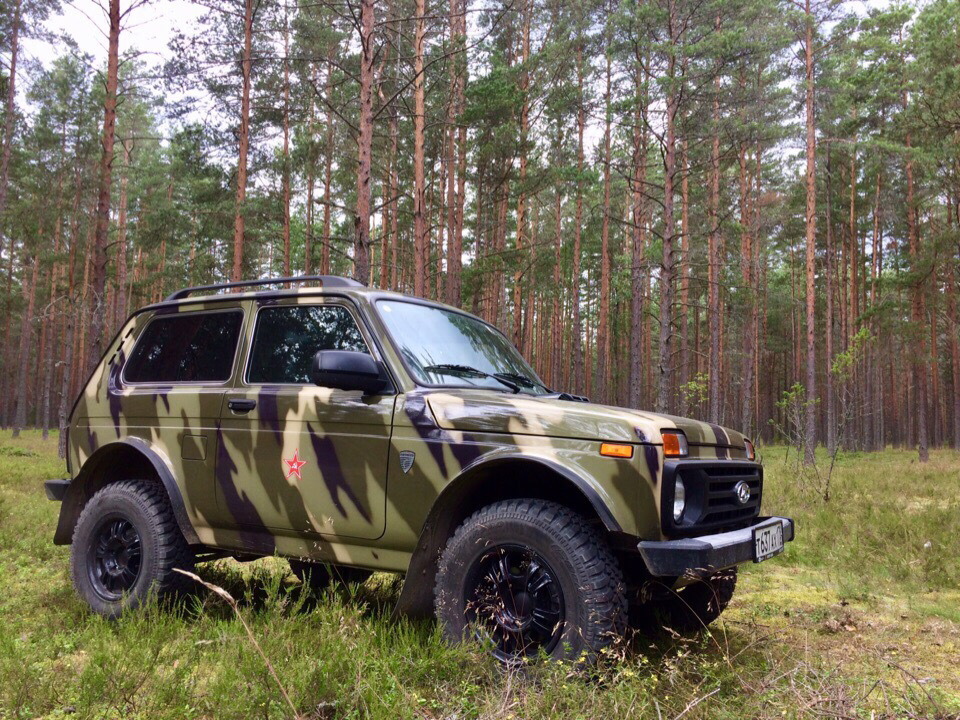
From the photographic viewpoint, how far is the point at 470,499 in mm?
3543

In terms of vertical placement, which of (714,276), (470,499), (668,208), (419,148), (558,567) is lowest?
(558,567)

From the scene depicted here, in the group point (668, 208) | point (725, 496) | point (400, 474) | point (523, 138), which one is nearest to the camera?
A: point (725, 496)

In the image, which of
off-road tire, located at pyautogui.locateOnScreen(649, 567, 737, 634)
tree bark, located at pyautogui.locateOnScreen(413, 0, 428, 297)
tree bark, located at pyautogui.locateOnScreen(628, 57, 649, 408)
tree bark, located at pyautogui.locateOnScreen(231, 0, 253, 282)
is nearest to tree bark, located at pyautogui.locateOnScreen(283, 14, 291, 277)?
tree bark, located at pyautogui.locateOnScreen(231, 0, 253, 282)

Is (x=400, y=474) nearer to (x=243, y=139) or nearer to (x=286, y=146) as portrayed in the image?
(x=243, y=139)

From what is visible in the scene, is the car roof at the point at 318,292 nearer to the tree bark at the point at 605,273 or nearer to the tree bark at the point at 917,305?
the tree bark at the point at 605,273

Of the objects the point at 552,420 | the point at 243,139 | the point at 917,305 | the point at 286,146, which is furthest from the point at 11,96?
the point at 917,305

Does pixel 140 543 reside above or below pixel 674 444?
below

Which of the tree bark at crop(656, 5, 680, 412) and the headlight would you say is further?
the tree bark at crop(656, 5, 680, 412)

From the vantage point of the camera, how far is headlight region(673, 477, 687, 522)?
3069 millimetres

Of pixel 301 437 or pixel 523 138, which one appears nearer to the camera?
pixel 301 437

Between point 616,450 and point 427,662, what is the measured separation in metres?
1.31

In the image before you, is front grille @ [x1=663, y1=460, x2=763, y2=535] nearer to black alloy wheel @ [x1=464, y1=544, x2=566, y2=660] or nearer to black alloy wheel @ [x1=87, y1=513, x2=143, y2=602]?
black alloy wheel @ [x1=464, y1=544, x2=566, y2=660]

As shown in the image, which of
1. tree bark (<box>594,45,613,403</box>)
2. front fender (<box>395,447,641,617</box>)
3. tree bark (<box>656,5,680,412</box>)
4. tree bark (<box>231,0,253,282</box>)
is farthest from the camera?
tree bark (<box>594,45,613,403</box>)

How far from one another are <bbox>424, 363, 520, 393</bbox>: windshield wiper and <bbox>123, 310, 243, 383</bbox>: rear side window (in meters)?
1.43
